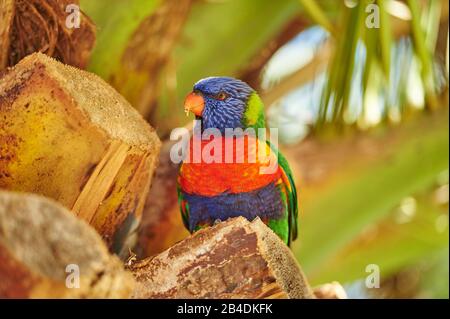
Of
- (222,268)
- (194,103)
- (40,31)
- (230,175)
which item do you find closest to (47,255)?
(222,268)

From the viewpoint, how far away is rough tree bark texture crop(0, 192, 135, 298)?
1.04m

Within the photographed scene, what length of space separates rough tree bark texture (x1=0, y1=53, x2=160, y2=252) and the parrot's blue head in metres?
0.49

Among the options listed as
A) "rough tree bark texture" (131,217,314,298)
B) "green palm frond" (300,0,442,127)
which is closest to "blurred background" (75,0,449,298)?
"green palm frond" (300,0,442,127)

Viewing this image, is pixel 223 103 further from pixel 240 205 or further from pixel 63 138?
pixel 63 138

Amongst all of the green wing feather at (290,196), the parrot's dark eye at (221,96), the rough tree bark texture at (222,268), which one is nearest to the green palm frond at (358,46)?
the green wing feather at (290,196)

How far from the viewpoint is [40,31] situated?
5.76 ft

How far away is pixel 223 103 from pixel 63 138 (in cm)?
74

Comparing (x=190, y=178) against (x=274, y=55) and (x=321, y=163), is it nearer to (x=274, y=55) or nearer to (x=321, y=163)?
(x=321, y=163)

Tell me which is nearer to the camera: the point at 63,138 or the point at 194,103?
the point at 63,138

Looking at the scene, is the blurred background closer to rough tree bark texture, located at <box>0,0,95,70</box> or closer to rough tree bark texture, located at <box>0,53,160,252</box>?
rough tree bark texture, located at <box>0,0,95,70</box>

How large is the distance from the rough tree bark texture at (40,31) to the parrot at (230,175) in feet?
1.66

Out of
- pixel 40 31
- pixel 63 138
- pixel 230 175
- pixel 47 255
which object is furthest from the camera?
pixel 230 175

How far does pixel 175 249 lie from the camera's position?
1429 millimetres

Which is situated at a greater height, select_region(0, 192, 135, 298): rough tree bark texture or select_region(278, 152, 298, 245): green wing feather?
select_region(0, 192, 135, 298): rough tree bark texture
